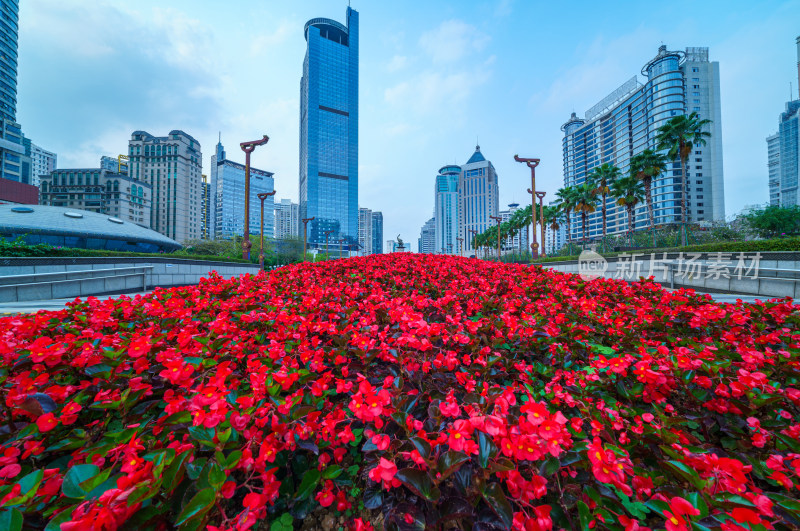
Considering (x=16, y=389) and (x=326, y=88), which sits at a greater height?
(x=326, y=88)

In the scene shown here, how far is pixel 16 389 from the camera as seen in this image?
1.21 meters

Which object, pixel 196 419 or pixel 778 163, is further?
pixel 778 163

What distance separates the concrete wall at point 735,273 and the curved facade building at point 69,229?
39570 millimetres

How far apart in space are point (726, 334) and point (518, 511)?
7.64 feet

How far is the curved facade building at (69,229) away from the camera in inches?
933

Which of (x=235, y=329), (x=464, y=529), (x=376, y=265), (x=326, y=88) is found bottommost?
(x=464, y=529)

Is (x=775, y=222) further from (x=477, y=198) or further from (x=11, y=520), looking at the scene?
(x=477, y=198)

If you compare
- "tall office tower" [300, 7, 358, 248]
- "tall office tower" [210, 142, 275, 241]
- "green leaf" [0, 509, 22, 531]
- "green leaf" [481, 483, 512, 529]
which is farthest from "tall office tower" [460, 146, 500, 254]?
"green leaf" [0, 509, 22, 531]

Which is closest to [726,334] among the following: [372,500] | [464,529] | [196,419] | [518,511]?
[518,511]

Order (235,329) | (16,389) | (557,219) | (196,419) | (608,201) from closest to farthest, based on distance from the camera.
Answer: (196,419) → (16,389) → (235,329) → (557,219) → (608,201)

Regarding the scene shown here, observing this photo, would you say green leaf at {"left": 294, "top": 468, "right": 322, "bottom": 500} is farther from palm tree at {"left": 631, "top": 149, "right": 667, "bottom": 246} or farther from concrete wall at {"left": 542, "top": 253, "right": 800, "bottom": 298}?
palm tree at {"left": 631, "top": 149, "right": 667, "bottom": 246}

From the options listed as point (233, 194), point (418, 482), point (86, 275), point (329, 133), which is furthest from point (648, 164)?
point (233, 194)

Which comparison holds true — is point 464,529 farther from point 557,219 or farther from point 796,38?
point 796,38

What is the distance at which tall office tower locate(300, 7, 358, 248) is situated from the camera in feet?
291
